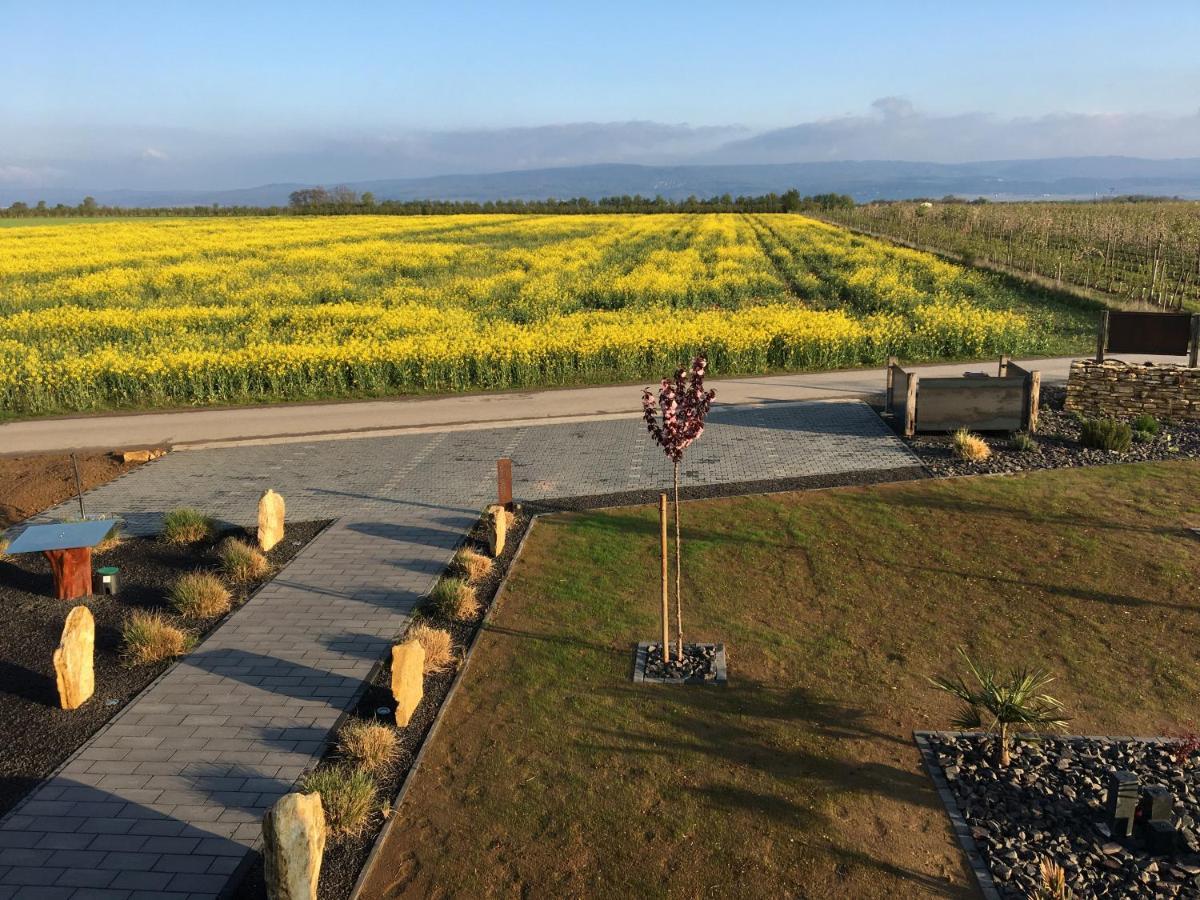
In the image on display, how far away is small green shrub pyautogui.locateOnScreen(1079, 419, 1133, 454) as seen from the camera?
14.9 m

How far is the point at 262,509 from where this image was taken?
11.9 metres

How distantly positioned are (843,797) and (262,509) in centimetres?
867

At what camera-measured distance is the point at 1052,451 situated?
15023 mm

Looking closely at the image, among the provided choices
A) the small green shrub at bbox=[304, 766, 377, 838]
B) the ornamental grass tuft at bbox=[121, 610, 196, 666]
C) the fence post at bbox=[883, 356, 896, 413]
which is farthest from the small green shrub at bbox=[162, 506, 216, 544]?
the fence post at bbox=[883, 356, 896, 413]

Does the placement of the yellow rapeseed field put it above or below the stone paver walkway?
above

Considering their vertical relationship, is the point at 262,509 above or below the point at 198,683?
above

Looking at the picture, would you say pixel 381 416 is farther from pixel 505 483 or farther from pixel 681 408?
pixel 681 408

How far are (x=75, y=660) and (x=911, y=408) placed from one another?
13688 mm

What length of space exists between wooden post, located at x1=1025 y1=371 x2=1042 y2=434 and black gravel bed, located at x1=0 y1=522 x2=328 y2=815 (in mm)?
12524

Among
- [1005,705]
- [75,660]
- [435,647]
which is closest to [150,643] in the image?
[75,660]

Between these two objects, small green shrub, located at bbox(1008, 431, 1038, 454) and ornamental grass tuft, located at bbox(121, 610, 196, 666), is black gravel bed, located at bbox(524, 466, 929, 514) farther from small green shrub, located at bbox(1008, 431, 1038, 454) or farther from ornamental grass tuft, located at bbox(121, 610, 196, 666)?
ornamental grass tuft, located at bbox(121, 610, 196, 666)

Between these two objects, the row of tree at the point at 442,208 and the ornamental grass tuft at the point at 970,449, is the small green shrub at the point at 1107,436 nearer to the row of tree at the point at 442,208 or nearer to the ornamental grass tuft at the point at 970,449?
the ornamental grass tuft at the point at 970,449

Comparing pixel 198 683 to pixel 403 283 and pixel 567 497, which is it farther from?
pixel 403 283

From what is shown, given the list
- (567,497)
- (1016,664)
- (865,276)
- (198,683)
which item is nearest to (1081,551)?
(1016,664)
